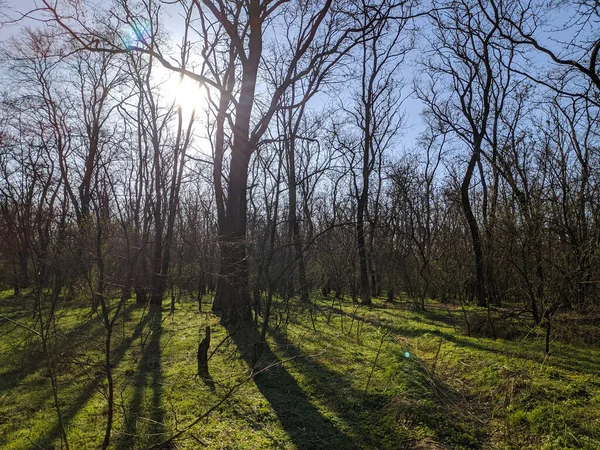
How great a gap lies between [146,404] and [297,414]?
2007 mm

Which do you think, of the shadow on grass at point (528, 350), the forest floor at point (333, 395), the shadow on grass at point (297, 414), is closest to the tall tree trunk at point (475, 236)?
the shadow on grass at point (528, 350)

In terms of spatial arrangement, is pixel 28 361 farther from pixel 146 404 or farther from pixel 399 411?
pixel 399 411

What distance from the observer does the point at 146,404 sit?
5305 mm

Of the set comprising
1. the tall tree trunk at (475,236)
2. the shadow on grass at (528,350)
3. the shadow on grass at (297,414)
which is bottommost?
the shadow on grass at (297,414)

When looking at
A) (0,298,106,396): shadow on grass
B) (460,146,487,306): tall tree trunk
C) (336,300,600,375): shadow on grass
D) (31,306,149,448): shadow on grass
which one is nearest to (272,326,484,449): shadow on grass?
(336,300,600,375): shadow on grass

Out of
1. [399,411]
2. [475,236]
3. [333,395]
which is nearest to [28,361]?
[333,395]

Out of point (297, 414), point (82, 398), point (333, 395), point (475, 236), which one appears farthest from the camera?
point (475, 236)

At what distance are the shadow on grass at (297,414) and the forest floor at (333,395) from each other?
2 centimetres

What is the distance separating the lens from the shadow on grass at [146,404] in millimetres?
4395

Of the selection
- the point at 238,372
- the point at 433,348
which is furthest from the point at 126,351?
the point at 433,348

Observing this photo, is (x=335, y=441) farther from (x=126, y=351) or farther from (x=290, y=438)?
(x=126, y=351)

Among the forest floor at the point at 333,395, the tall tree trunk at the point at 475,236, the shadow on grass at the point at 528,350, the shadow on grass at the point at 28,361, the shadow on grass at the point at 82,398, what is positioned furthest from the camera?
the tall tree trunk at the point at 475,236

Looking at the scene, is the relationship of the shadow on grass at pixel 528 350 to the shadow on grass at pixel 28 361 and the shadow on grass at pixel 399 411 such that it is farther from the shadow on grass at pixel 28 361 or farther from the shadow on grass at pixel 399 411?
the shadow on grass at pixel 28 361

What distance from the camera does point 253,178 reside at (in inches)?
671
